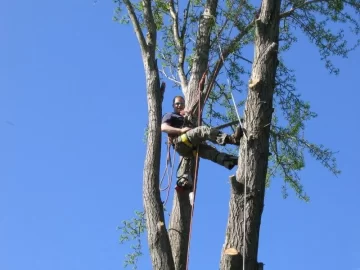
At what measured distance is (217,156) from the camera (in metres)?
6.94

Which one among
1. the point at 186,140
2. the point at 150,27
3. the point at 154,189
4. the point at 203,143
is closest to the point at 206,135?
the point at 186,140

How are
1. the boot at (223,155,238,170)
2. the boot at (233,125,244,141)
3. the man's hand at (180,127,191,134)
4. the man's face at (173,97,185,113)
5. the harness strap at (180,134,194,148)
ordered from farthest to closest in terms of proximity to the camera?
1. the man's face at (173,97,185,113)
2. the man's hand at (180,127,191,134)
3. the harness strap at (180,134,194,148)
4. the boot at (223,155,238,170)
5. the boot at (233,125,244,141)

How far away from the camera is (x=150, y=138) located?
624cm

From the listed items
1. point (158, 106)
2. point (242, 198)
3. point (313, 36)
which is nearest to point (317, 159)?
point (313, 36)

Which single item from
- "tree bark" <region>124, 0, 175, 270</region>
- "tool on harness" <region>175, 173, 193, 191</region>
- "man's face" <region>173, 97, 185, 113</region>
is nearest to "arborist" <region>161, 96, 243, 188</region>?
"man's face" <region>173, 97, 185, 113</region>

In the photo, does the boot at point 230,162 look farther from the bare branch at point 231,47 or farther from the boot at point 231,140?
the bare branch at point 231,47

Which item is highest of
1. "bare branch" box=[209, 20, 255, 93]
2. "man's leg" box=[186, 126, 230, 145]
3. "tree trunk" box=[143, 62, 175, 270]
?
"bare branch" box=[209, 20, 255, 93]

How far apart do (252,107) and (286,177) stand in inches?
156

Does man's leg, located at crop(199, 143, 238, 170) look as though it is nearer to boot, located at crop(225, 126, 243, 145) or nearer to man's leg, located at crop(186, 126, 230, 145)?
man's leg, located at crop(186, 126, 230, 145)

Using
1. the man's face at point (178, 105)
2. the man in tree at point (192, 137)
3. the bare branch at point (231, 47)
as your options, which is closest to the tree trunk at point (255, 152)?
the man in tree at point (192, 137)

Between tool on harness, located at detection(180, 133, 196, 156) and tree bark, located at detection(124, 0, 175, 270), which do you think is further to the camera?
tool on harness, located at detection(180, 133, 196, 156)

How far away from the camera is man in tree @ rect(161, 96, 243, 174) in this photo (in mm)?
6641

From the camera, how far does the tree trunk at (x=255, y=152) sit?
5.09 meters

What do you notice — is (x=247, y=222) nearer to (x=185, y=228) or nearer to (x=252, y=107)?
(x=252, y=107)
